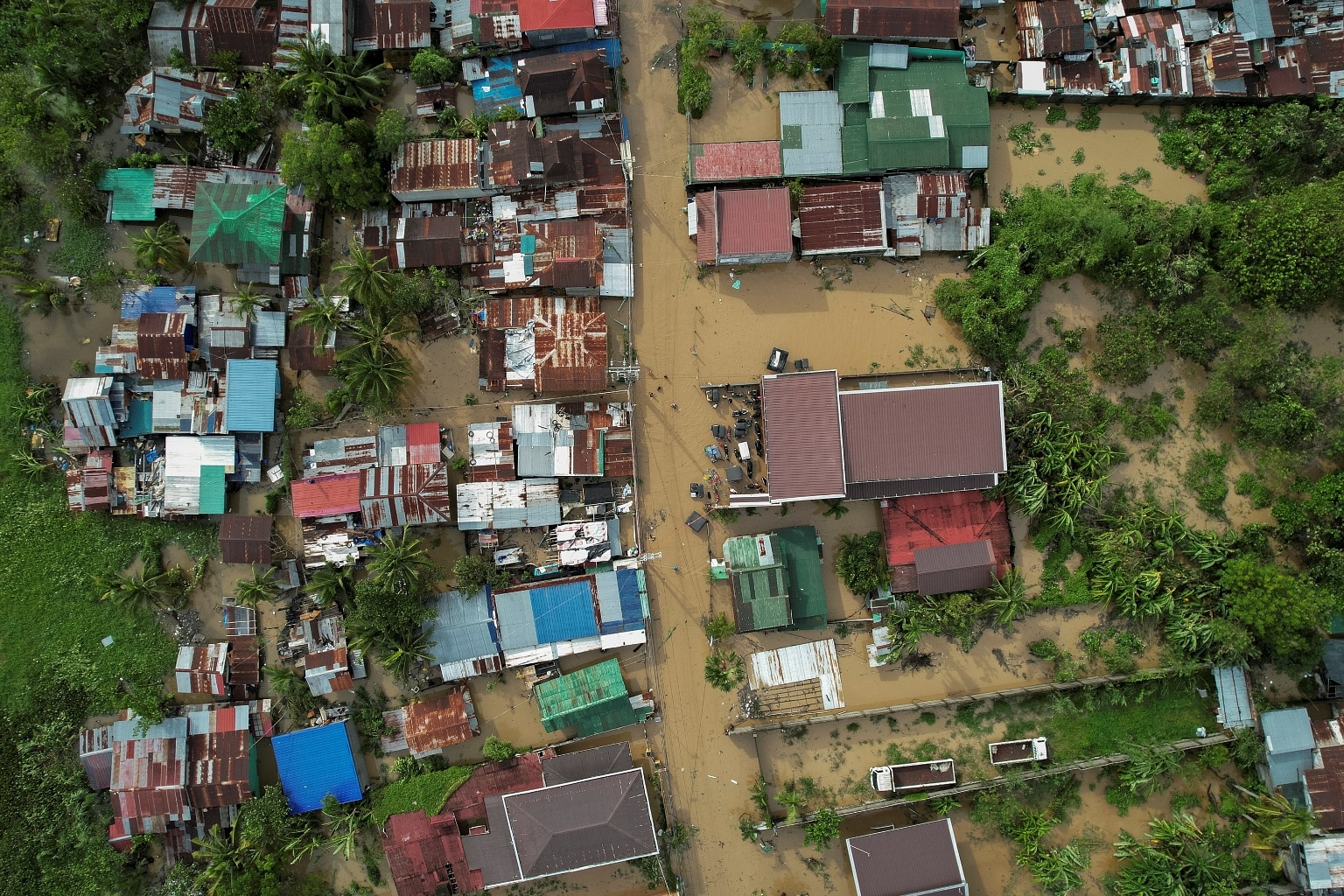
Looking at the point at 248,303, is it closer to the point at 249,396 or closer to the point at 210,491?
the point at 249,396

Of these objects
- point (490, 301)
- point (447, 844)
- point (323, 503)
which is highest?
point (490, 301)

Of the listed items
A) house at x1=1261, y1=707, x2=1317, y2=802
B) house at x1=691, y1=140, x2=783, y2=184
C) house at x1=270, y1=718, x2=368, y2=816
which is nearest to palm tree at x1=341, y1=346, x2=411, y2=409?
house at x1=270, y1=718, x2=368, y2=816

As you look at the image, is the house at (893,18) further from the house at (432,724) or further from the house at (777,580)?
the house at (432,724)

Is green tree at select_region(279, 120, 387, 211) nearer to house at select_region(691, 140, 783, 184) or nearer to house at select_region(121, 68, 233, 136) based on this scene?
house at select_region(121, 68, 233, 136)

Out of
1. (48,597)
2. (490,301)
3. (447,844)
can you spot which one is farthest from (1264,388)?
(48,597)

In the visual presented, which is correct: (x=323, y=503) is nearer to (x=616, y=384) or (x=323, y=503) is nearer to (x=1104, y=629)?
(x=616, y=384)
